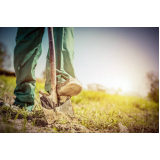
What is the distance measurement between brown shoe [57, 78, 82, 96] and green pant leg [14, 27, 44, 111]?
1.43 feet

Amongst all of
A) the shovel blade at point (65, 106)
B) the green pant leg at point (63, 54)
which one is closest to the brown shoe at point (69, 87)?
the shovel blade at point (65, 106)

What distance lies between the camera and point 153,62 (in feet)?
6.50

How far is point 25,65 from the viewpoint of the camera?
3.69 ft

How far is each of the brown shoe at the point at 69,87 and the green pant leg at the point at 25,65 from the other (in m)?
0.44

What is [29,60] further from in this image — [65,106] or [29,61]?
[65,106]

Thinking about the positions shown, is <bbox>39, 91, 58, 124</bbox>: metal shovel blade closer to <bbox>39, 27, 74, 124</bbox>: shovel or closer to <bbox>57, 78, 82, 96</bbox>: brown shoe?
<bbox>39, 27, 74, 124</bbox>: shovel

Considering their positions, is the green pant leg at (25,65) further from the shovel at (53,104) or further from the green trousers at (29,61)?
the shovel at (53,104)

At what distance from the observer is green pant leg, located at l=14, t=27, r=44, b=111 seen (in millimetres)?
1108

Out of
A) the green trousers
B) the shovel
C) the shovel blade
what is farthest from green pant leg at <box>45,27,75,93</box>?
the shovel blade

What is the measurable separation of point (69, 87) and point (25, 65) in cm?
66

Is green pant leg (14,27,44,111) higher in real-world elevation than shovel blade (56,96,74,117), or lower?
higher
